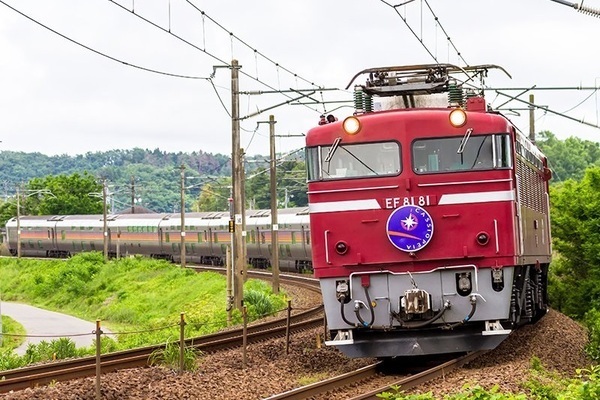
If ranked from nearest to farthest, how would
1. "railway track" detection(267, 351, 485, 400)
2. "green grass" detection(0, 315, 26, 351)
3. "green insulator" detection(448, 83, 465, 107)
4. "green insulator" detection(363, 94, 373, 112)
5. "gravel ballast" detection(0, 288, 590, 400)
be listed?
"railway track" detection(267, 351, 485, 400) < "gravel ballast" detection(0, 288, 590, 400) < "green insulator" detection(448, 83, 465, 107) < "green insulator" detection(363, 94, 373, 112) < "green grass" detection(0, 315, 26, 351)

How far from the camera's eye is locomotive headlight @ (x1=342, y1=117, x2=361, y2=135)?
54.1 feet

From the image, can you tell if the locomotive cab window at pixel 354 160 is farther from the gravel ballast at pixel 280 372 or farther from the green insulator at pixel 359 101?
the gravel ballast at pixel 280 372

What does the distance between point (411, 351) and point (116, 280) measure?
44371 mm

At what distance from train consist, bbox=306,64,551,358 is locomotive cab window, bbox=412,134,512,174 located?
0.01m

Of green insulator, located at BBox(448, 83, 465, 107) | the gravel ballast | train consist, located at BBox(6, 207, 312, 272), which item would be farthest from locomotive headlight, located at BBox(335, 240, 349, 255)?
train consist, located at BBox(6, 207, 312, 272)

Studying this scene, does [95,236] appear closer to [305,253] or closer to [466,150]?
[305,253]

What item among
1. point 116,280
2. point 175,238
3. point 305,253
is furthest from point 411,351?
point 175,238

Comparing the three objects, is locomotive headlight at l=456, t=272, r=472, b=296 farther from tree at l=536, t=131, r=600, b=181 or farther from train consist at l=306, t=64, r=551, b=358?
tree at l=536, t=131, r=600, b=181

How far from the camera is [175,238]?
70062 millimetres

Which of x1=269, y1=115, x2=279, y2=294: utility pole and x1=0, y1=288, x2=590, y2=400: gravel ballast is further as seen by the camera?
x1=269, y1=115, x2=279, y2=294: utility pole

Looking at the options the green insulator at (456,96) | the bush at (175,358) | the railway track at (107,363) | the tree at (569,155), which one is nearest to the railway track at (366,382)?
the bush at (175,358)

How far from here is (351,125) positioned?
1653 centimetres

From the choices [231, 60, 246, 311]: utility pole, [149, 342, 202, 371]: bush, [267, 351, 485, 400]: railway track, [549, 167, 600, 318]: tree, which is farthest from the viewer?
[549, 167, 600, 318]: tree

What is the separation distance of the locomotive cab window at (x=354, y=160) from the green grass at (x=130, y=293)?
12.7 m
